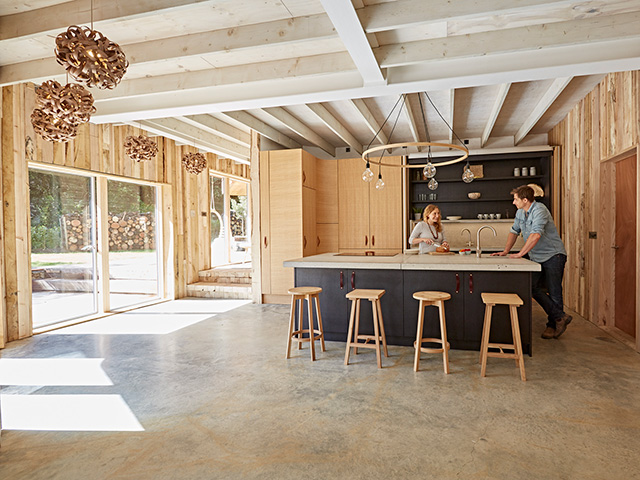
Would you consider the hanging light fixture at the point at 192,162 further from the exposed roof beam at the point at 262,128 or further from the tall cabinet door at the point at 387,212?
the tall cabinet door at the point at 387,212

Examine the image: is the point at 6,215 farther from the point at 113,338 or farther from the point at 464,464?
the point at 464,464

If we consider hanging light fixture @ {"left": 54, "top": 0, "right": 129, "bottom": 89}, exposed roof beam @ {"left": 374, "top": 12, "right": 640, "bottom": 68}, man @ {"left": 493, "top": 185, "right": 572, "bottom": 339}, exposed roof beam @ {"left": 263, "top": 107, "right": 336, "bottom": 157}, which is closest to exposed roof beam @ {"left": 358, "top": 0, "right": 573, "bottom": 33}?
exposed roof beam @ {"left": 374, "top": 12, "right": 640, "bottom": 68}

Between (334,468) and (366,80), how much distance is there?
3547 mm

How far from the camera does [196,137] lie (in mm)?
7051

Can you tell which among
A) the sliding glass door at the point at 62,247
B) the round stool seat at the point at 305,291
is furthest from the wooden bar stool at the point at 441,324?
the sliding glass door at the point at 62,247

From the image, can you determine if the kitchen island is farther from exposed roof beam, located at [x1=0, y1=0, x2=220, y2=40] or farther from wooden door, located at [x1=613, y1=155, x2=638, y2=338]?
exposed roof beam, located at [x1=0, y1=0, x2=220, y2=40]

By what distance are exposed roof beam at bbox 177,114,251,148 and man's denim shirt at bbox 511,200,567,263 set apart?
479 cm

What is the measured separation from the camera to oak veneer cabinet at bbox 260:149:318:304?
695cm

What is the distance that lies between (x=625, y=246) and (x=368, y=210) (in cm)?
412

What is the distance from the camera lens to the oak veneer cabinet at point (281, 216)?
695 centimetres

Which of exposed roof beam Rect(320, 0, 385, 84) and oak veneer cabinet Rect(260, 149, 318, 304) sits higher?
exposed roof beam Rect(320, 0, 385, 84)

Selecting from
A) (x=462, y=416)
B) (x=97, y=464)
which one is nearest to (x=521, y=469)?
(x=462, y=416)

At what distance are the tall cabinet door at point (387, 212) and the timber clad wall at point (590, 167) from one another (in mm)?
2733

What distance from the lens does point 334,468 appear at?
2139mm
